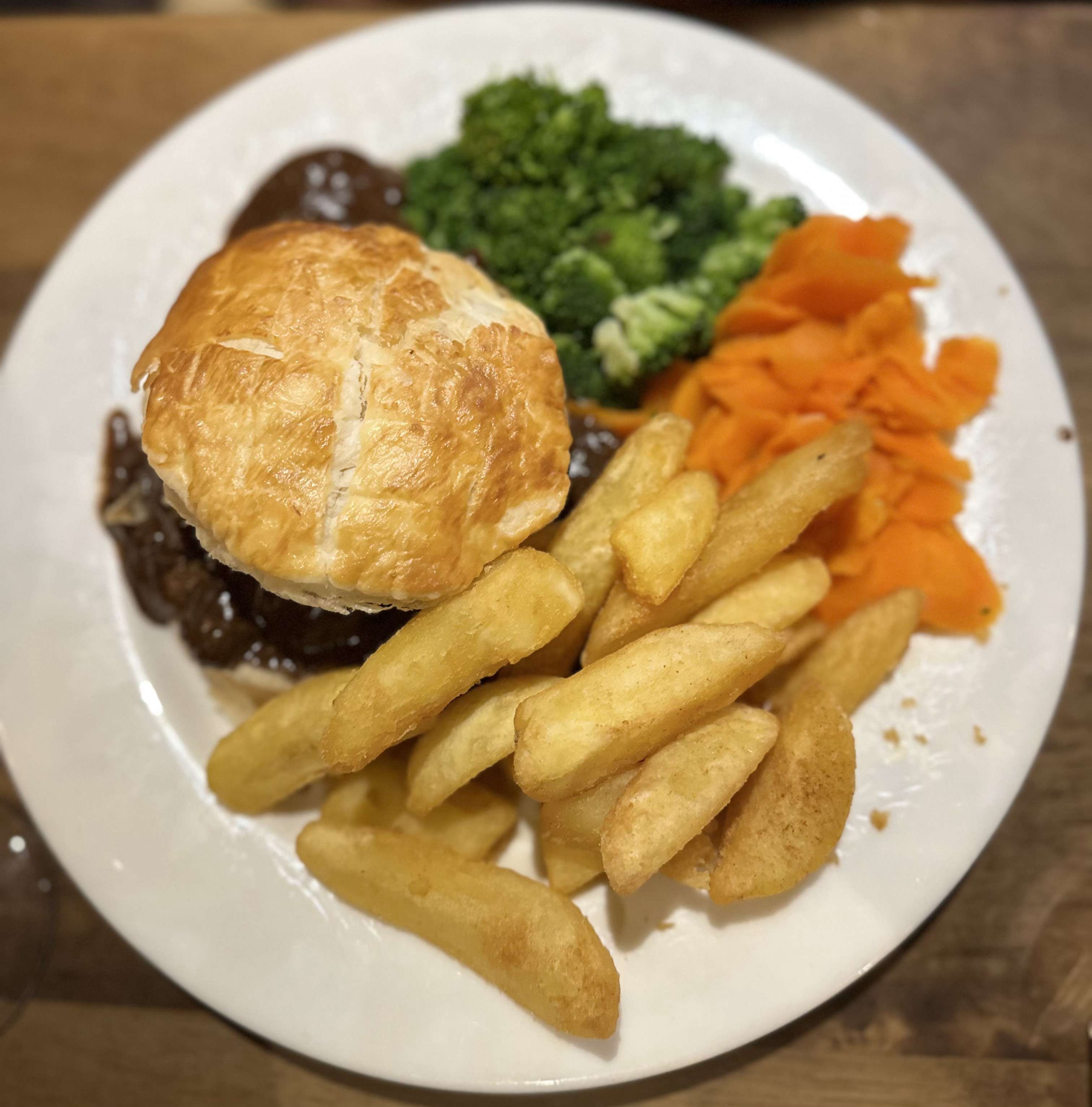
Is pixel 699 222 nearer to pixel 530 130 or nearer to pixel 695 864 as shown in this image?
pixel 530 130

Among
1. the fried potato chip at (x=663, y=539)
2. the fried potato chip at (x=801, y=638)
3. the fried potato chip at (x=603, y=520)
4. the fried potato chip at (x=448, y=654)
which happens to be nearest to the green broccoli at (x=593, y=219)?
the fried potato chip at (x=603, y=520)

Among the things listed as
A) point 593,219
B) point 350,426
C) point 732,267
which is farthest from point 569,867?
point 593,219

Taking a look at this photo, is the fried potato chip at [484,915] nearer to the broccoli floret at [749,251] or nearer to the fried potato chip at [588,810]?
the fried potato chip at [588,810]

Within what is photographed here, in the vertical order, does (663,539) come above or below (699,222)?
below

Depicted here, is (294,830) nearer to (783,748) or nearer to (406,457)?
(406,457)

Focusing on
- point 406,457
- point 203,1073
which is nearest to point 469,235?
point 406,457
